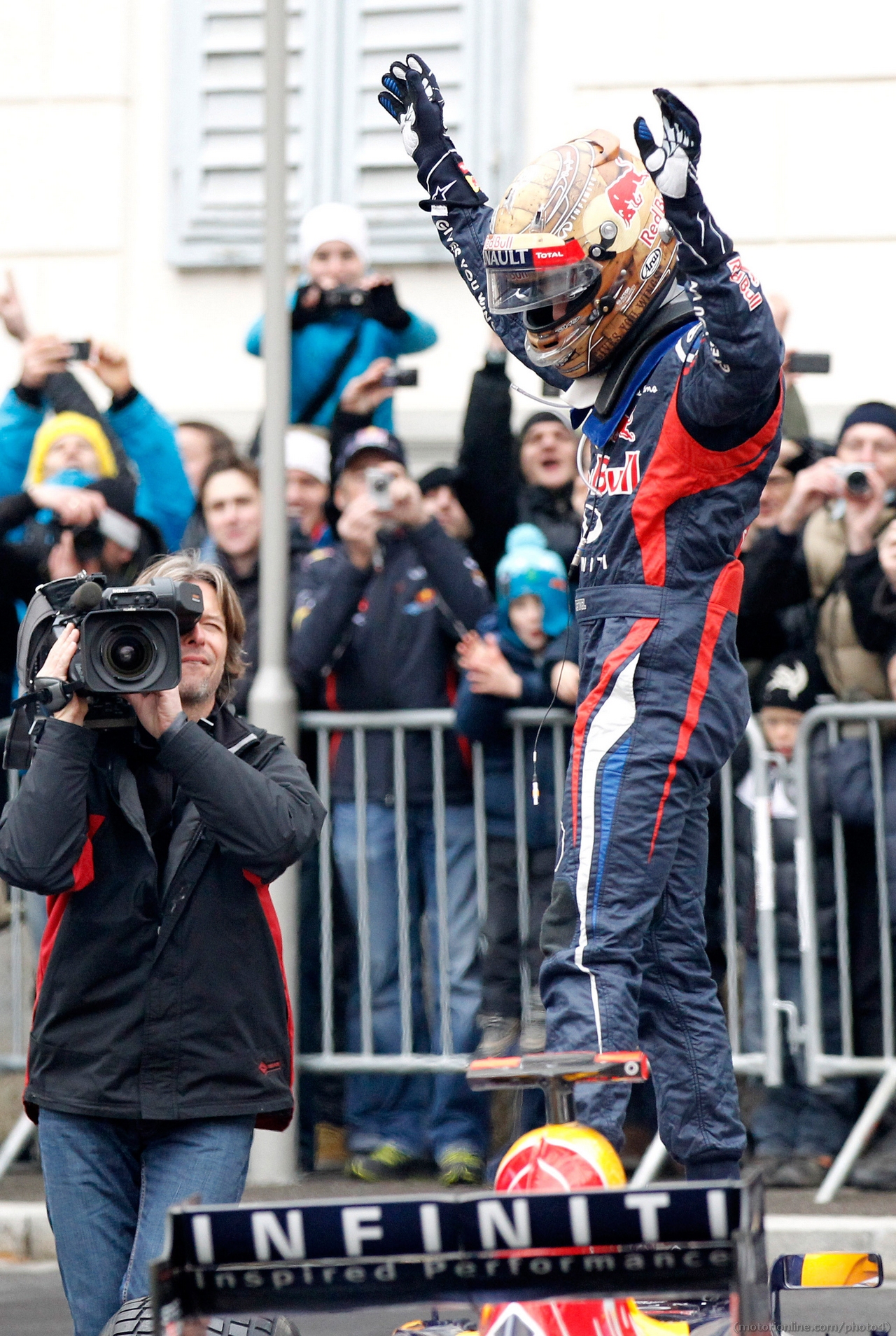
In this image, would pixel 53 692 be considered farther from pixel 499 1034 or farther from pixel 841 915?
pixel 841 915

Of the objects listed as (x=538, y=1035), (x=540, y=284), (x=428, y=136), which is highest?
(x=428, y=136)

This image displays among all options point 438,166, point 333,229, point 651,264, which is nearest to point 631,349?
point 651,264

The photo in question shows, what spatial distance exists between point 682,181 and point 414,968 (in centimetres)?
366

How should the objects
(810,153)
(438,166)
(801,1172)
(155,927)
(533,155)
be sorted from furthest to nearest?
(533,155), (810,153), (801,1172), (438,166), (155,927)

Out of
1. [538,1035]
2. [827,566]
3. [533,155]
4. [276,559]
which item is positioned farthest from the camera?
[533,155]

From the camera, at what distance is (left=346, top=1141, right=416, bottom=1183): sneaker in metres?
→ 6.38

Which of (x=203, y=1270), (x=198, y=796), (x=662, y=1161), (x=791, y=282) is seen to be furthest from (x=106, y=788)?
(x=791, y=282)

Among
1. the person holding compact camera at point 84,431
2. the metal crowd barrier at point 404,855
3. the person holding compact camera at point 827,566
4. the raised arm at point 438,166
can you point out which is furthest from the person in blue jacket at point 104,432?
the raised arm at point 438,166

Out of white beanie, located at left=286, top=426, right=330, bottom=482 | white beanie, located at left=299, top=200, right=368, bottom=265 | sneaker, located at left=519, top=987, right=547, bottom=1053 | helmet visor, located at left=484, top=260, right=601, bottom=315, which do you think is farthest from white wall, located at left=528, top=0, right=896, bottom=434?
helmet visor, located at left=484, top=260, right=601, bottom=315

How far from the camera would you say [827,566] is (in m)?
6.61

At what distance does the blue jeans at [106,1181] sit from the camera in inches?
141

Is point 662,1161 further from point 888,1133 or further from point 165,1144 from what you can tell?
point 165,1144

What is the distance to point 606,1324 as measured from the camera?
3471mm

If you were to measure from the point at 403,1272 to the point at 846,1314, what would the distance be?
2.55 meters
